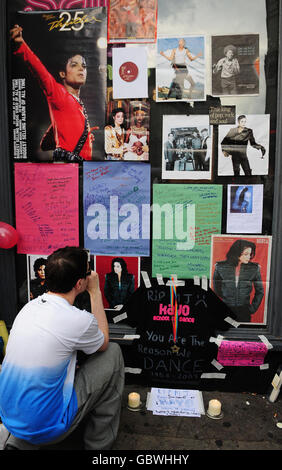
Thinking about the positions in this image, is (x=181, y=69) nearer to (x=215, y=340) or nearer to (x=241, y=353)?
(x=215, y=340)

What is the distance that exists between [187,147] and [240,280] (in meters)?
1.23

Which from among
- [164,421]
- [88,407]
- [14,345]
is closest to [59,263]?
[14,345]

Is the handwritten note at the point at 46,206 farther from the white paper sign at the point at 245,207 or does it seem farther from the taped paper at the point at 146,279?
the white paper sign at the point at 245,207

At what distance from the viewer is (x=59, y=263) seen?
2043 mm

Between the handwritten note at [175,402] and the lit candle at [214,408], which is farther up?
the lit candle at [214,408]

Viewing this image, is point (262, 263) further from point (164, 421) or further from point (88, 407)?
point (88, 407)

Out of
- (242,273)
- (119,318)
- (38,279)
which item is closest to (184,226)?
(242,273)

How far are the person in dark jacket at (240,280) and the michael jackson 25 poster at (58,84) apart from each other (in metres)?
1.43

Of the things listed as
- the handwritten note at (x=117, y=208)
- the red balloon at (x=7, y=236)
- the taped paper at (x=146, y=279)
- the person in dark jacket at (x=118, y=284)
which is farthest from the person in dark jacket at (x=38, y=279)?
the taped paper at (x=146, y=279)

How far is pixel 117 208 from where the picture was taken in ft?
9.62

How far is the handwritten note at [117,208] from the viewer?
288 centimetres

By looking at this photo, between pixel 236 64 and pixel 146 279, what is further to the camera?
pixel 146 279
